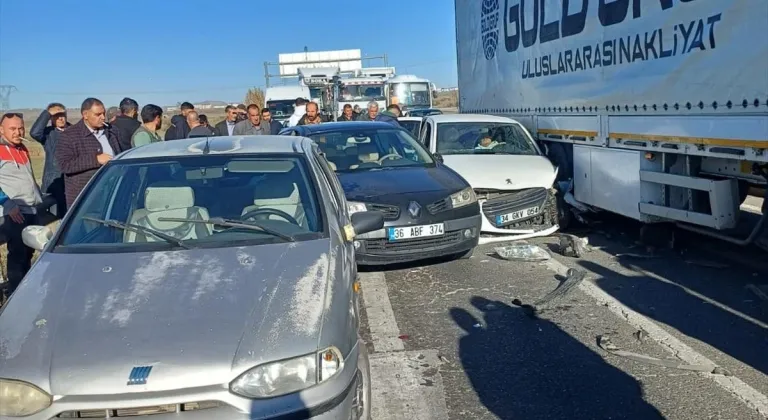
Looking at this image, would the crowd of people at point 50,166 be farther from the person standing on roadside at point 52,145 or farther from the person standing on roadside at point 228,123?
the person standing on roadside at point 228,123

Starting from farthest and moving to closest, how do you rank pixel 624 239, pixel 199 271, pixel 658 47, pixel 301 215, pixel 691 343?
pixel 624 239 → pixel 658 47 → pixel 691 343 → pixel 301 215 → pixel 199 271

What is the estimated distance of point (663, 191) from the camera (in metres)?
6.98

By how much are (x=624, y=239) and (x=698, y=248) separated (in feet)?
3.05

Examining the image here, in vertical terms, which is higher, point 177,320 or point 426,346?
point 177,320

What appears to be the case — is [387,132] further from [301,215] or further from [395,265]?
[301,215]

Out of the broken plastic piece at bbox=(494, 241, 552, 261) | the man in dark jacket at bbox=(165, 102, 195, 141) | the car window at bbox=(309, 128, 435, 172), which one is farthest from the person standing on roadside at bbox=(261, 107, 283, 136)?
the broken plastic piece at bbox=(494, 241, 552, 261)

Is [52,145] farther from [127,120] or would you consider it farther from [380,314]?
[380,314]

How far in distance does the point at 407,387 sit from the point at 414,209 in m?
2.72

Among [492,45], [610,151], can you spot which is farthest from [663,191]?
[492,45]

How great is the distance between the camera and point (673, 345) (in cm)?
470

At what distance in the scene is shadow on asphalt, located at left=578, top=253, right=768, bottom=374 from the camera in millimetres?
4711

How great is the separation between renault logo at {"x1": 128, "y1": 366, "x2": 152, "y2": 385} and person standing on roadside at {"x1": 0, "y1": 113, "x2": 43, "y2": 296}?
381cm

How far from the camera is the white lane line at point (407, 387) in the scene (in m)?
3.86

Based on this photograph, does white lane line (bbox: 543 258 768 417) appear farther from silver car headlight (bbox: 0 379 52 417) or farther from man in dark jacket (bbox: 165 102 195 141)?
man in dark jacket (bbox: 165 102 195 141)
